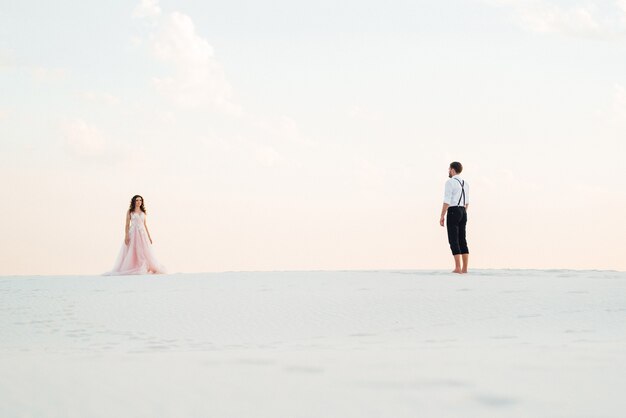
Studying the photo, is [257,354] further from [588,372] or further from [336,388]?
[588,372]

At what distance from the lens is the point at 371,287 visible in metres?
10.9

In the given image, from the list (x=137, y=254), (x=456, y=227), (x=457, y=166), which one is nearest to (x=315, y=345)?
(x=456, y=227)

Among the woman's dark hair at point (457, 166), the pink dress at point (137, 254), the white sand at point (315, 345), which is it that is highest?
the woman's dark hair at point (457, 166)

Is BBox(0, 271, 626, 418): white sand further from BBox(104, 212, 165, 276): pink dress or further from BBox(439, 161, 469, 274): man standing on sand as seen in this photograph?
BBox(104, 212, 165, 276): pink dress

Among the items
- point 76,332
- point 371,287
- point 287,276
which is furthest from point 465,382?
point 287,276

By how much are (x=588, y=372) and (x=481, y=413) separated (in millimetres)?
1356

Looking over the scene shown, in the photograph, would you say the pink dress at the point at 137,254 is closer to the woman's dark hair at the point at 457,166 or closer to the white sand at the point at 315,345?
the white sand at the point at 315,345

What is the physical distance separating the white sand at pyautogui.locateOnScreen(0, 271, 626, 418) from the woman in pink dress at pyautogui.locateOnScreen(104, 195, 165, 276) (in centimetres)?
130

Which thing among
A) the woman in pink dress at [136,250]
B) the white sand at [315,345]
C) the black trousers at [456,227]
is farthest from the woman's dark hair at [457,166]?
Result: the woman in pink dress at [136,250]

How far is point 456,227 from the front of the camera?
12305mm

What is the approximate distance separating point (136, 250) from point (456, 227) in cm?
583

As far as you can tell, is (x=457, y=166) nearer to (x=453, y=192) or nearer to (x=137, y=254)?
(x=453, y=192)

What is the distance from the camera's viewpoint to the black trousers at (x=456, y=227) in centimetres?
1230

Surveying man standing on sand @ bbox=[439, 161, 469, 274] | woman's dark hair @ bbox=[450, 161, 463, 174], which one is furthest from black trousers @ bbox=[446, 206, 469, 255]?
woman's dark hair @ bbox=[450, 161, 463, 174]
